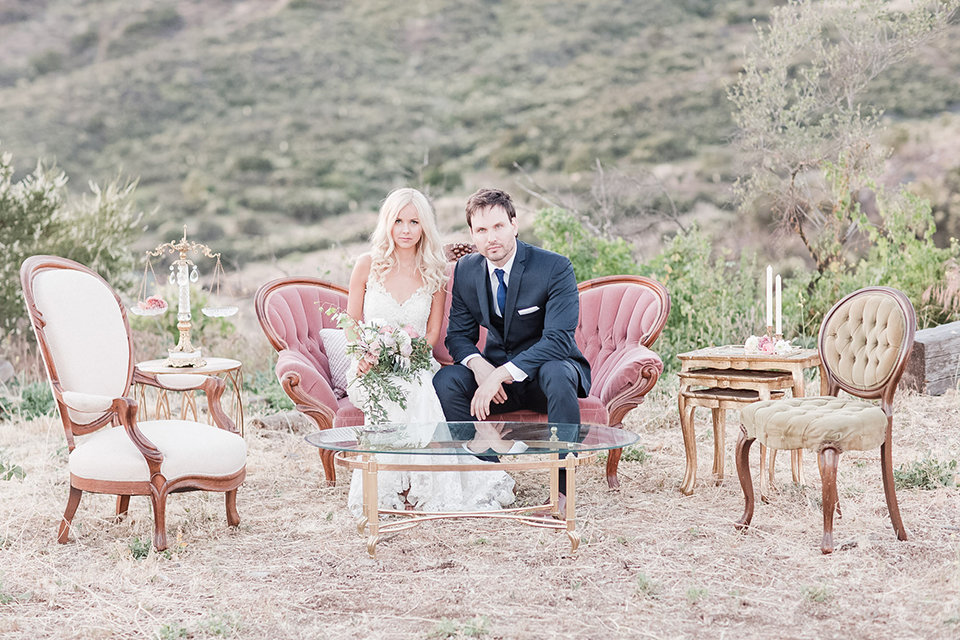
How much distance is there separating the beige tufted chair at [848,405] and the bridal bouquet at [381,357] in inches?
57.6

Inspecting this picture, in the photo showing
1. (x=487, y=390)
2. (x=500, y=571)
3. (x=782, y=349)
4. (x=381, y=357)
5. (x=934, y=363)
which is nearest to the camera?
(x=500, y=571)

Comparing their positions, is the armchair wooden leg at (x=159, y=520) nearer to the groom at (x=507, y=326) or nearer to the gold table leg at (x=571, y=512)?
the groom at (x=507, y=326)

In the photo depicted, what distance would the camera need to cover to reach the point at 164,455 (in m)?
3.17

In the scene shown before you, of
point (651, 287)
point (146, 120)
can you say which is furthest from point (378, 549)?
point (146, 120)

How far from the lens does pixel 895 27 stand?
8.34m

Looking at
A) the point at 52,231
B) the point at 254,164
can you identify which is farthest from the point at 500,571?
the point at 254,164

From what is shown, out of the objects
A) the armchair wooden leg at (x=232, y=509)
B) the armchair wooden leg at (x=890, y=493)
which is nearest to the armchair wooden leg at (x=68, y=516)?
the armchair wooden leg at (x=232, y=509)

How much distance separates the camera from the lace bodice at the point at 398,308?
4.15m

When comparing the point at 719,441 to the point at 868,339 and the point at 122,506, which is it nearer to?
the point at 868,339

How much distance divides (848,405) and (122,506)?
3.16 metres

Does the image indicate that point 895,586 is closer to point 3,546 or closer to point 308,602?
point 308,602

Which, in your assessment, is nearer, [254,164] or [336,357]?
[336,357]

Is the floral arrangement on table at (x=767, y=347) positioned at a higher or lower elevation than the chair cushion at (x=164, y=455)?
higher

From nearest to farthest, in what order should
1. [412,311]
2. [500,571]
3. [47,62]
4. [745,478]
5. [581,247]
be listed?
[500,571], [745,478], [412,311], [581,247], [47,62]
